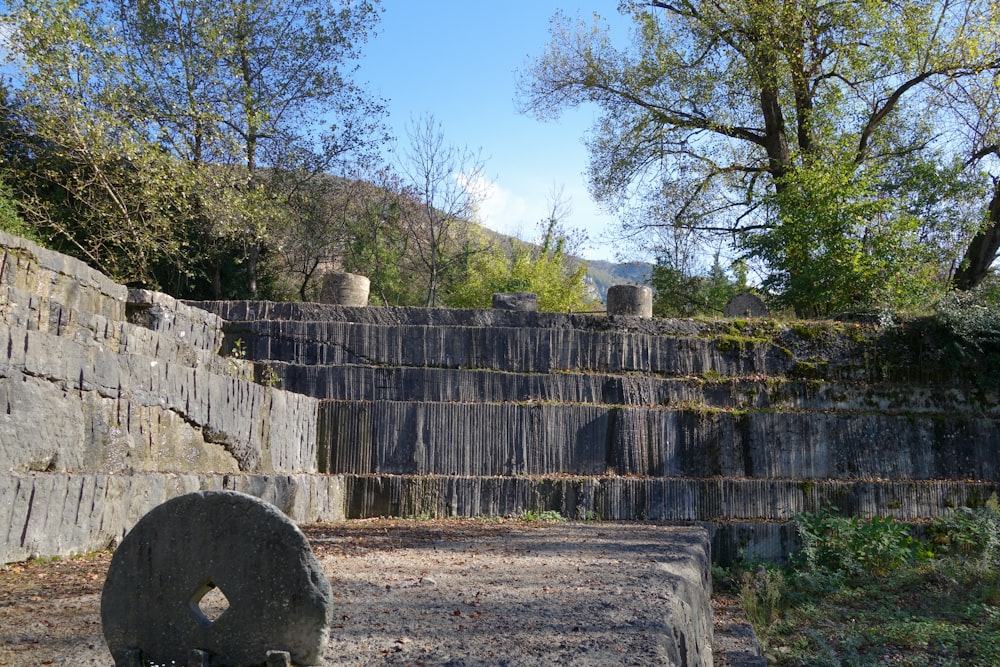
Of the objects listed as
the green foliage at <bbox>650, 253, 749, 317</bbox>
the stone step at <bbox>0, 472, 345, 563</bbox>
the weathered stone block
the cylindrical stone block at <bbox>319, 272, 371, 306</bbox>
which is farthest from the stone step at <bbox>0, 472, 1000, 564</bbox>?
the green foliage at <bbox>650, 253, 749, 317</bbox>

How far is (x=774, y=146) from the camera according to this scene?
66.3 ft

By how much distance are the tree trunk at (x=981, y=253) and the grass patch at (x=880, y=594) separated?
1010 cm

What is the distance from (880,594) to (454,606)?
6.04 m

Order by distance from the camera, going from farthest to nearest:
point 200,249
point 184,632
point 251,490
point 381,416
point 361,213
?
point 361,213
point 200,249
point 381,416
point 251,490
point 184,632

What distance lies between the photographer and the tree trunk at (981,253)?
61.0 feet

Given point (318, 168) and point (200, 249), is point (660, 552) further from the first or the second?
point (318, 168)

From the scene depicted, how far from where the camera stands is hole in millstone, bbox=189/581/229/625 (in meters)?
3.08

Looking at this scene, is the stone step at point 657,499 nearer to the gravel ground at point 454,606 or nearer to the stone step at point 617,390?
the stone step at point 617,390

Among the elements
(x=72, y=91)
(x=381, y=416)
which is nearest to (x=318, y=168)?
(x=72, y=91)

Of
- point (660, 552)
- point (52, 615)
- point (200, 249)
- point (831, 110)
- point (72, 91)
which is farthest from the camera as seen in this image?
point (831, 110)

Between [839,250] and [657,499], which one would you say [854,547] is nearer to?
[657,499]

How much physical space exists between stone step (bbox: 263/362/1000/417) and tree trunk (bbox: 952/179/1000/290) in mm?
7681

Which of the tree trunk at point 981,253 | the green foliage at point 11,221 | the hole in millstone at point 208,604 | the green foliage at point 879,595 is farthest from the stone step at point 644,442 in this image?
the tree trunk at point 981,253

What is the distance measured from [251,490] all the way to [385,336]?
4184 mm
